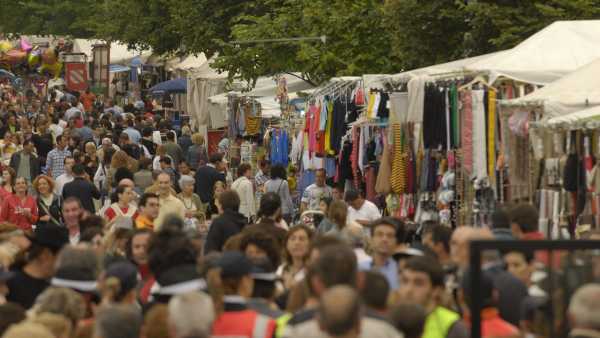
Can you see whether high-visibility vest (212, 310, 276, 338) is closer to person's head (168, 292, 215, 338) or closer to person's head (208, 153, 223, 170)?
person's head (168, 292, 215, 338)

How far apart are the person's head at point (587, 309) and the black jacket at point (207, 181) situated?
18179mm

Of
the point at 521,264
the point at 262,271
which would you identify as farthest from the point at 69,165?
the point at 521,264

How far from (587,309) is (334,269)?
1.43 meters

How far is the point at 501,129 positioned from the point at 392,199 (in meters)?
3.39

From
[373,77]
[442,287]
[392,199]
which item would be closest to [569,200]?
[392,199]

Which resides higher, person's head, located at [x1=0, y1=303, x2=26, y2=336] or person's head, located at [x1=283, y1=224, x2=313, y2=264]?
person's head, located at [x1=283, y1=224, x2=313, y2=264]

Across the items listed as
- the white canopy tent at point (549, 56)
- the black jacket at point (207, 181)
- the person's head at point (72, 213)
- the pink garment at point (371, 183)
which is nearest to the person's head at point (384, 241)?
the person's head at point (72, 213)

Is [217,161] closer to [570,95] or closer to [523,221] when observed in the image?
[570,95]

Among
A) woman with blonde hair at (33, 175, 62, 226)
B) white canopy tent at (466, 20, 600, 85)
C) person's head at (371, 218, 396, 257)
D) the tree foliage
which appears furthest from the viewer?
the tree foliage

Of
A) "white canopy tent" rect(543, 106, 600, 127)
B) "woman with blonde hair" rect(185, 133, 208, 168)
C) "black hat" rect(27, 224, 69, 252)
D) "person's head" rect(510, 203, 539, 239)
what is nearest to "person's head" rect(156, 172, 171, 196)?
"white canopy tent" rect(543, 106, 600, 127)

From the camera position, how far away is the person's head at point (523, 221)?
1276 centimetres

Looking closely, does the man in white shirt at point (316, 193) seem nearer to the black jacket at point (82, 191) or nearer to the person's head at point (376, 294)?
the black jacket at point (82, 191)

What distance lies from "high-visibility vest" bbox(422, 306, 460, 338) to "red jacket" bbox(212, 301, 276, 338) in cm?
91

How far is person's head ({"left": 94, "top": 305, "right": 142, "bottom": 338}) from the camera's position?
28.4 ft
